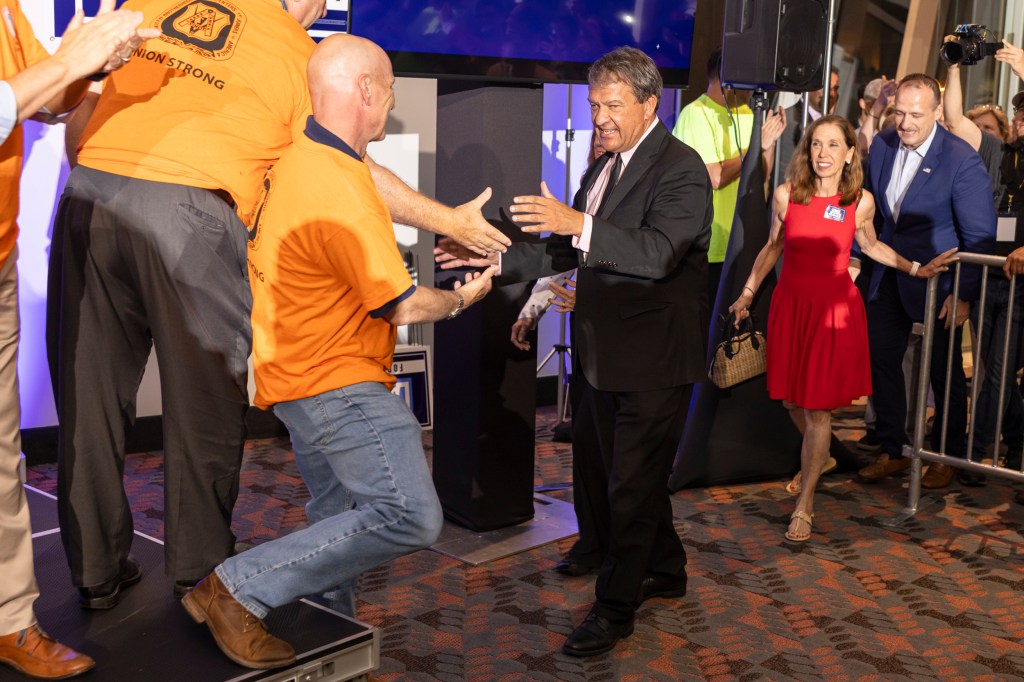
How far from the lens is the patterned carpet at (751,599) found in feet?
11.1

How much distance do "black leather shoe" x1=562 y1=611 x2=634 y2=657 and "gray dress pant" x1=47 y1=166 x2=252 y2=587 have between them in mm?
1109

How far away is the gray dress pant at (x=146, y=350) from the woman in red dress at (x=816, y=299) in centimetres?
254

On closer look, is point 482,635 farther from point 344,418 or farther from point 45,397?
point 45,397

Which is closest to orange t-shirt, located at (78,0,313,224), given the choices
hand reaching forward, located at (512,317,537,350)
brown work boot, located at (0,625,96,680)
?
brown work boot, located at (0,625,96,680)

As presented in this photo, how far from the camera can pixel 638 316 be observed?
135 inches

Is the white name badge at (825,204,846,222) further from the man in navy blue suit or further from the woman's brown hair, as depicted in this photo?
the man in navy blue suit

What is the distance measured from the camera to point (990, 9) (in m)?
9.35

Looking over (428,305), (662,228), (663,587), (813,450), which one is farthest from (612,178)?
(813,450)

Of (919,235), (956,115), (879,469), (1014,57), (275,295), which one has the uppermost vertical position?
(1014,57)

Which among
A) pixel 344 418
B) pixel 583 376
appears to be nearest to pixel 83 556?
pixel 344 418

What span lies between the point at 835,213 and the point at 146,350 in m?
2.92

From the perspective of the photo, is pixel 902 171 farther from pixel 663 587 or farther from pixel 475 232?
pixel 475 232

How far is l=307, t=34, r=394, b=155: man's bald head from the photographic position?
256 cm

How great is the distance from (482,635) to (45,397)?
2934 millimetres
